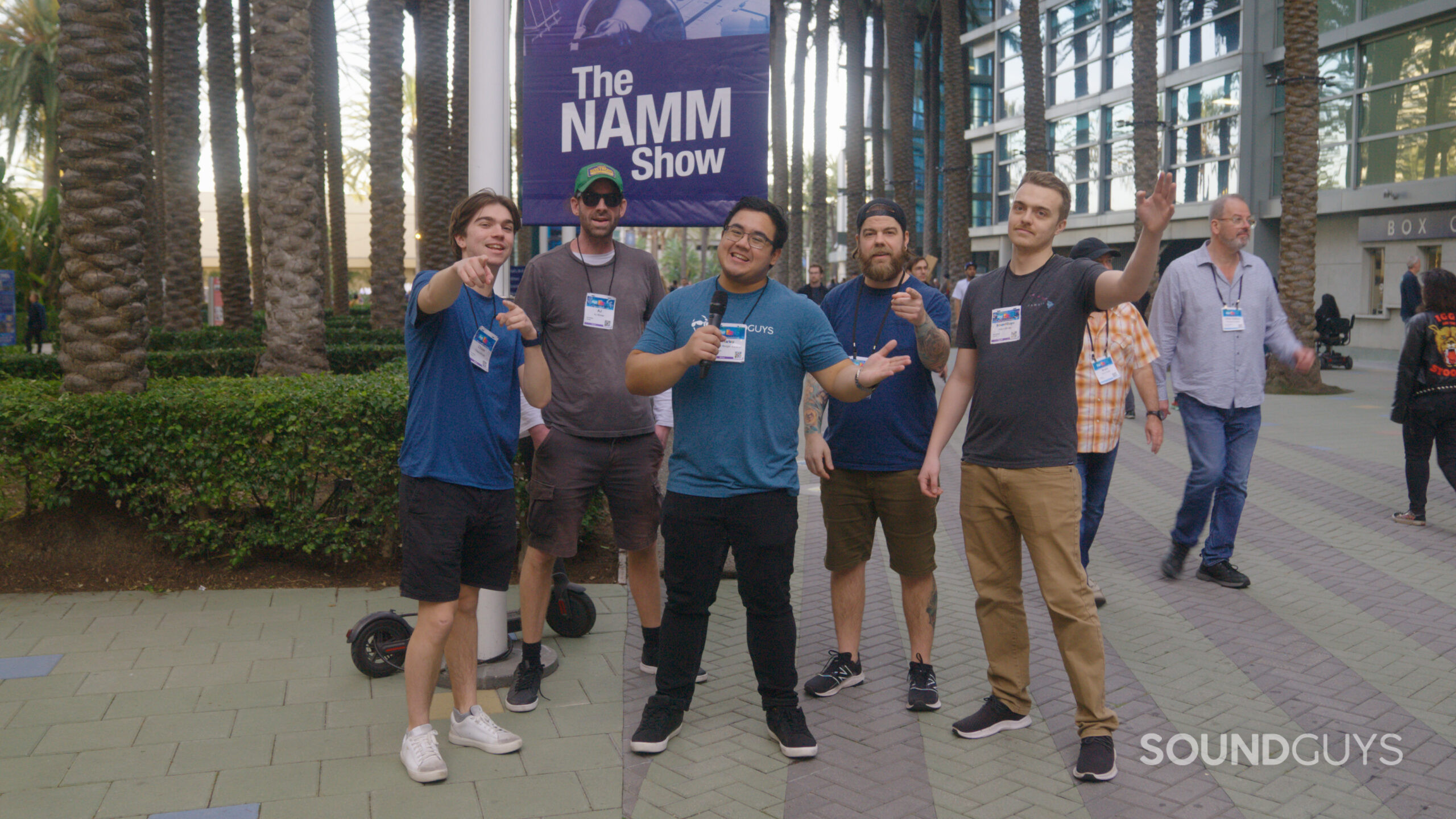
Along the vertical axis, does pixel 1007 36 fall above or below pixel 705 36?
above

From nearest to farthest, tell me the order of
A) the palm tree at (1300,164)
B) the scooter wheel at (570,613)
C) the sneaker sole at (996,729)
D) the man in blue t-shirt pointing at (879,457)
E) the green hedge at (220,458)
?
the sneaker sole at (996,729) < the man in blue t-shirt pointing at (879,457) < the scooter wheel at (570,613) < the green hedge at (220,458) < the palm tree at (1300,164)

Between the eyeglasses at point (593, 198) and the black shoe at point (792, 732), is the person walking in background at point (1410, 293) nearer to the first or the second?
the eyeglasses at point (593, 198)

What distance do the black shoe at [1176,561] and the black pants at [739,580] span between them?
3.40 m

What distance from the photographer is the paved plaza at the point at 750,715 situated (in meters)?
3.64

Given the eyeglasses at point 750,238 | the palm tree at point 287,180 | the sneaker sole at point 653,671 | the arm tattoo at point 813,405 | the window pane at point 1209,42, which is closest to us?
the eyeglasses at point 750,238

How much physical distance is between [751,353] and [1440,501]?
24.3 feet

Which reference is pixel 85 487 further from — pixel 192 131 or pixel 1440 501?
pixel 192 131

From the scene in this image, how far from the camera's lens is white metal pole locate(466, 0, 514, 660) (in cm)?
482

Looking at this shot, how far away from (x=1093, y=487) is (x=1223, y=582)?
1.20 meters

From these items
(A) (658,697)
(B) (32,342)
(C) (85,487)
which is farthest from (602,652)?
(B) (32,342)

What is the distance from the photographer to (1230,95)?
3127cm

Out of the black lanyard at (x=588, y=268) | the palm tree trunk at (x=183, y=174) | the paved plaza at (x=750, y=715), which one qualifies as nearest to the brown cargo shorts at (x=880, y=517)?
the paved plaza at (x=750, y=715)

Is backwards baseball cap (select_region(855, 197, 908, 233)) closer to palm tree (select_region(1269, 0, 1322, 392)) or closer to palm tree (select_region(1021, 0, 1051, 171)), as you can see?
palm tree (select_region(1269, 0, 1322, 392))

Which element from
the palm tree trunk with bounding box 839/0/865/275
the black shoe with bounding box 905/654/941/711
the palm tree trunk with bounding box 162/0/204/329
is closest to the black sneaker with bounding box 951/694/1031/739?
the black shoe with bounding box 905/654/941/711
